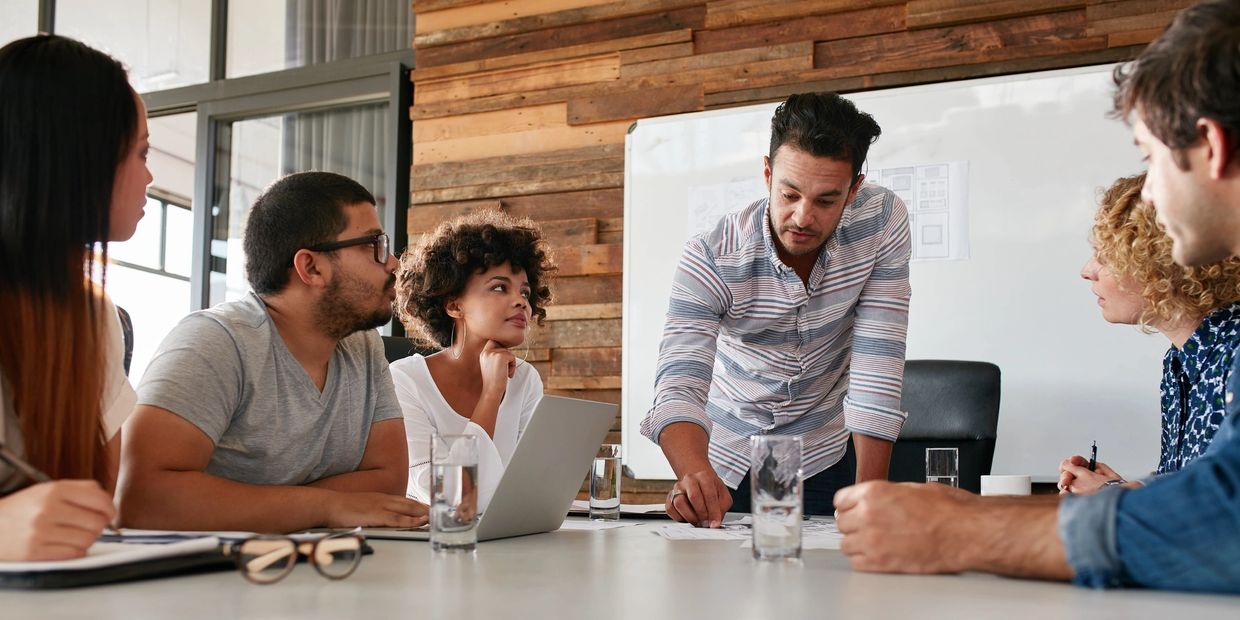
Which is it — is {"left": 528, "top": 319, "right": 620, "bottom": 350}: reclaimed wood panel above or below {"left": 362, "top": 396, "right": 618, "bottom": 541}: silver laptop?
above

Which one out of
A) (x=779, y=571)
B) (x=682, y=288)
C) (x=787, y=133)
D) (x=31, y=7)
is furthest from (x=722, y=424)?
(x=31, y=7)

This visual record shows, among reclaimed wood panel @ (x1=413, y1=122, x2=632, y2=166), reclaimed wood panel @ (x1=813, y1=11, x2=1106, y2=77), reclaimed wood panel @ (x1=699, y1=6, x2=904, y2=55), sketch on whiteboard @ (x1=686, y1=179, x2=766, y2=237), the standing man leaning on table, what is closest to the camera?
the standing man leaning on table

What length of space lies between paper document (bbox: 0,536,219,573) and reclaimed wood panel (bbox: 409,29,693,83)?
3193 mm

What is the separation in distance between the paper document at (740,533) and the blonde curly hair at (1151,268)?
78 centimetres

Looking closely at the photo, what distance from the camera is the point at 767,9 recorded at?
12.3 ft

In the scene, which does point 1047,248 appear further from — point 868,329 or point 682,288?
point 682,288

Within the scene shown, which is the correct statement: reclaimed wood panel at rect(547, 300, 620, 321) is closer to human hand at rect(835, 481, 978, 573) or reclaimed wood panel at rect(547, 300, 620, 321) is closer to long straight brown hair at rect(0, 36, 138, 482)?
long straight brown hair at rect(0, 36, 138, 482)

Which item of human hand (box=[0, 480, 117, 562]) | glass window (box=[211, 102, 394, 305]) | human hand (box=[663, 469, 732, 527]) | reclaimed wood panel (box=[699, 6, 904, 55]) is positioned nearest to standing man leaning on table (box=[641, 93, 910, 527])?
human hand (box=[663, 469, 732, 527])

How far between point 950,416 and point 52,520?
2.19m

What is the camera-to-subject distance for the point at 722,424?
92.0 inches

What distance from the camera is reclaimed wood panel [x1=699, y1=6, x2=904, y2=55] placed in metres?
3.57

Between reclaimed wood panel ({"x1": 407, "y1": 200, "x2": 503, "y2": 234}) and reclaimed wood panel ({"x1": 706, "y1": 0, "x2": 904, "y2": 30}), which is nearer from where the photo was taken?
reclaimed wood panel ({"x1": 706, "y1": 0, "x2": 904, "y2": 30})

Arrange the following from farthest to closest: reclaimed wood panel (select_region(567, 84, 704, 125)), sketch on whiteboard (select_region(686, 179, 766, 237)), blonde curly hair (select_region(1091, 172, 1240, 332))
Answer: reclaimed wood panel (select_region(567, 84, 704, 125)) → sketch on whiteboard (select_region(686, 179, 766, 237)) → blonde curly hair (select_region(1091, 172, 1240, 332))

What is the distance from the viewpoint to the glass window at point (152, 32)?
196 inches
